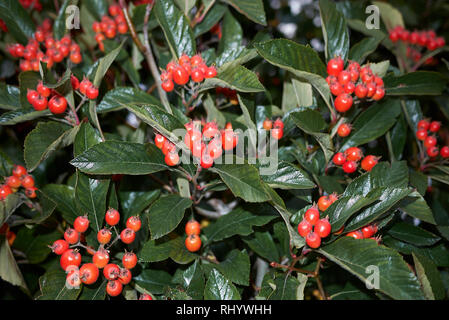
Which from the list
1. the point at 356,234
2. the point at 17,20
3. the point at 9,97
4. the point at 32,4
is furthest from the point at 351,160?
the point at 32,4

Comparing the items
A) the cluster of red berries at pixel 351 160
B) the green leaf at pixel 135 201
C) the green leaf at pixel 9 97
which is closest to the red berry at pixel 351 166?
the cluster of red berries at pixel 351 160

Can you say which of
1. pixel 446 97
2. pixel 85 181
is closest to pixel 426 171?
pixel 446 97

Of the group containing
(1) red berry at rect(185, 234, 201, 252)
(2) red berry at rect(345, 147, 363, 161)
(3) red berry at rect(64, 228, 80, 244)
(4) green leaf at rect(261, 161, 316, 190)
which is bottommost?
(1) red berry at rect(185, 234, 201, 252)

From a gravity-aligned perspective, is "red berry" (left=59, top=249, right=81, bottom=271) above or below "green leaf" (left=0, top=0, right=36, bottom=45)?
below

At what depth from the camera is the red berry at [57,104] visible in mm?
1253

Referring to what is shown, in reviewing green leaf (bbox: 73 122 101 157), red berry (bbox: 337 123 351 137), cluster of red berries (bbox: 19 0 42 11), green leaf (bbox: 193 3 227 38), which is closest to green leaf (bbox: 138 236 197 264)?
green leaf (bbox: 73 122 101 157)

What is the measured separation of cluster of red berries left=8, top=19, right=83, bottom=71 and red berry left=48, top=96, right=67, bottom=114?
30 centimetres

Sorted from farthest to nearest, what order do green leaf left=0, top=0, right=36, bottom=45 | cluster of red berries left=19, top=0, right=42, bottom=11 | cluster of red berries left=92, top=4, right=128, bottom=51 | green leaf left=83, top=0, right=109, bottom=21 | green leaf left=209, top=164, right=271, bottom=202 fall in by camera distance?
cluster of red berries left=19, top=0, right=42, bottom=11 → green leaf left=83, top=0, right=109, bottom=21 → cluster of red berries left=92, top=4, right=128, bottom=51 → green leaf left=0, top=0, right=36, bottom=45 → green leaf left=209, top=164, right=271, bottom=202

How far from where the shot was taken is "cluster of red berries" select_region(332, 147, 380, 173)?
1.31 m

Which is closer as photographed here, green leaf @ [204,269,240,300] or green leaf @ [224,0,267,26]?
green leaf @ [204,269,240,300]

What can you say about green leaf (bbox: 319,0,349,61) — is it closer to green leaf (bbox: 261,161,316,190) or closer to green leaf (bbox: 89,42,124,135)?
green leaf (bbox: 261,161,316,190)

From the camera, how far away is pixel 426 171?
1.65m

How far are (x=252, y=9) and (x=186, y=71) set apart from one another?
356 mm
